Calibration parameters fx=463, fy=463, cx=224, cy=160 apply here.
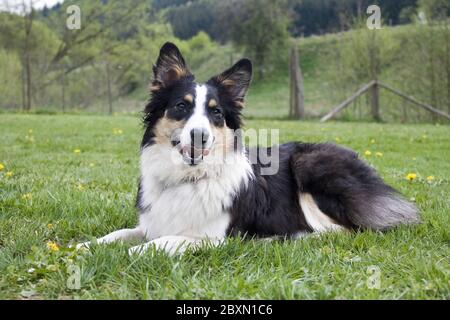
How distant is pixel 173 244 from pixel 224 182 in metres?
0.76

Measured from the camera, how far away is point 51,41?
3117 centimetres

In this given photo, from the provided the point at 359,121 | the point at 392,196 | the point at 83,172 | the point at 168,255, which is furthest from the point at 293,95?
the point at 168,255

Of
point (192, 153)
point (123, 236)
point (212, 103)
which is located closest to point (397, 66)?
point (212, 103)

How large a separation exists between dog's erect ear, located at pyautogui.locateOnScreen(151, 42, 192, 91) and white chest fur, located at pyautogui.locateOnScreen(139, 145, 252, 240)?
60cm

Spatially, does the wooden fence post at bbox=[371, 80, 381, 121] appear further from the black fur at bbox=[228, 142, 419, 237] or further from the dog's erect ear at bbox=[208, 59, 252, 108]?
the dog's erect ear at bbox=[208, 59, 252, 108]

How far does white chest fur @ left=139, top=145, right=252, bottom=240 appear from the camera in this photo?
3.74 m

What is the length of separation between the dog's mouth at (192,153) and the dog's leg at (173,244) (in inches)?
25.6

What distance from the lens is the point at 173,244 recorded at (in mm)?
3406

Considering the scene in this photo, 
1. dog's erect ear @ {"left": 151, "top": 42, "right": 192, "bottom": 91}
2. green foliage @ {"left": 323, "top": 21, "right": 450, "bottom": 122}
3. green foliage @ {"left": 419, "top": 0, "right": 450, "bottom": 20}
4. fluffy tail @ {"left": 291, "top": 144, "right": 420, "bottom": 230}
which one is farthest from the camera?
green foliage @ {"left": 419, "top": 0, "right": 450, "bottom": 20}

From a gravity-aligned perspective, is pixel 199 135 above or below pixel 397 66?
below

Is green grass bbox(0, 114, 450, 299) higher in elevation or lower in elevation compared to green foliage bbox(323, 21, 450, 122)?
lower

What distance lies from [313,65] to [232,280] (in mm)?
26617

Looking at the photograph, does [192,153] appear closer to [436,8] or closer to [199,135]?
[199,135]

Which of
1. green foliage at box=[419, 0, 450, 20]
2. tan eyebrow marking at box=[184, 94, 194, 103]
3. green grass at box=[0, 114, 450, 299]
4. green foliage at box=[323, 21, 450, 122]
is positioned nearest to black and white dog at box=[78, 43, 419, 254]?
tan eyebrow marking at box=[184, 94, 194, 103]
